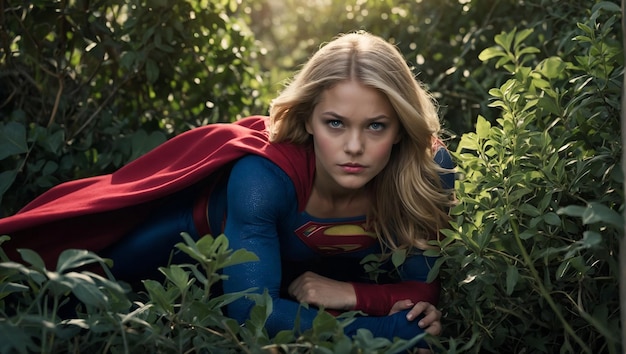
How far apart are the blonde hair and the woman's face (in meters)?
0.03

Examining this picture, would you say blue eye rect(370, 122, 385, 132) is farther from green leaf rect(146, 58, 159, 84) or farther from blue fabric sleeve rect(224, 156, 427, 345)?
green leaf rect(146, 58, 159, 84)

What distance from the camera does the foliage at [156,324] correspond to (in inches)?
63.1

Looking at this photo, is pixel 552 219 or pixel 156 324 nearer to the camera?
pixel 156 324

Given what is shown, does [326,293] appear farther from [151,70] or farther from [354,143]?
[151,70]

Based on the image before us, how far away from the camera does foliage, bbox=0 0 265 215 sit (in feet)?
10.8

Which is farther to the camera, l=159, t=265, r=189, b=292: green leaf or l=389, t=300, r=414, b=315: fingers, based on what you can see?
l=389, t=300, r=414, b=315: fingers

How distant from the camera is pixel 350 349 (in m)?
1.63

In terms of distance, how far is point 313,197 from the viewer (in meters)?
2.58

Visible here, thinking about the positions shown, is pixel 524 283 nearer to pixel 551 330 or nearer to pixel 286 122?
pixel 551 330

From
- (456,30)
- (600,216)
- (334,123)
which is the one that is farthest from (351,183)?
(456,30)

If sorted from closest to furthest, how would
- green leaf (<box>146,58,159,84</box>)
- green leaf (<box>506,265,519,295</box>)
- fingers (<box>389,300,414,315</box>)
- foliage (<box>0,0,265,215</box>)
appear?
green leaf (<box>506,265,519,295</box>)
fingers (<box>389,300,414,315</box>)
foliage (<box>0,0,265,215</box>)
green leaf (<box>146,58,159,84</box>)

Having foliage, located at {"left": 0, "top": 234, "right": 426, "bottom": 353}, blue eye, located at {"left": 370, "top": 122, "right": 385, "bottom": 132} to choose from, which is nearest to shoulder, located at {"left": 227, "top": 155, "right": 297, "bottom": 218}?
blue eye, located at {"left": 370, "top": 122, "right": 385, "bottom": 132}

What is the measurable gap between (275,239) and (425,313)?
0.43 metres

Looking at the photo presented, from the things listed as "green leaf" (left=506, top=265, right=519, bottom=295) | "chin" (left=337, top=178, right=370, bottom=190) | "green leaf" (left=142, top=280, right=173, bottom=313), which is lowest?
"green leaf" (left=506, top=265, right=519, bottom=295)
